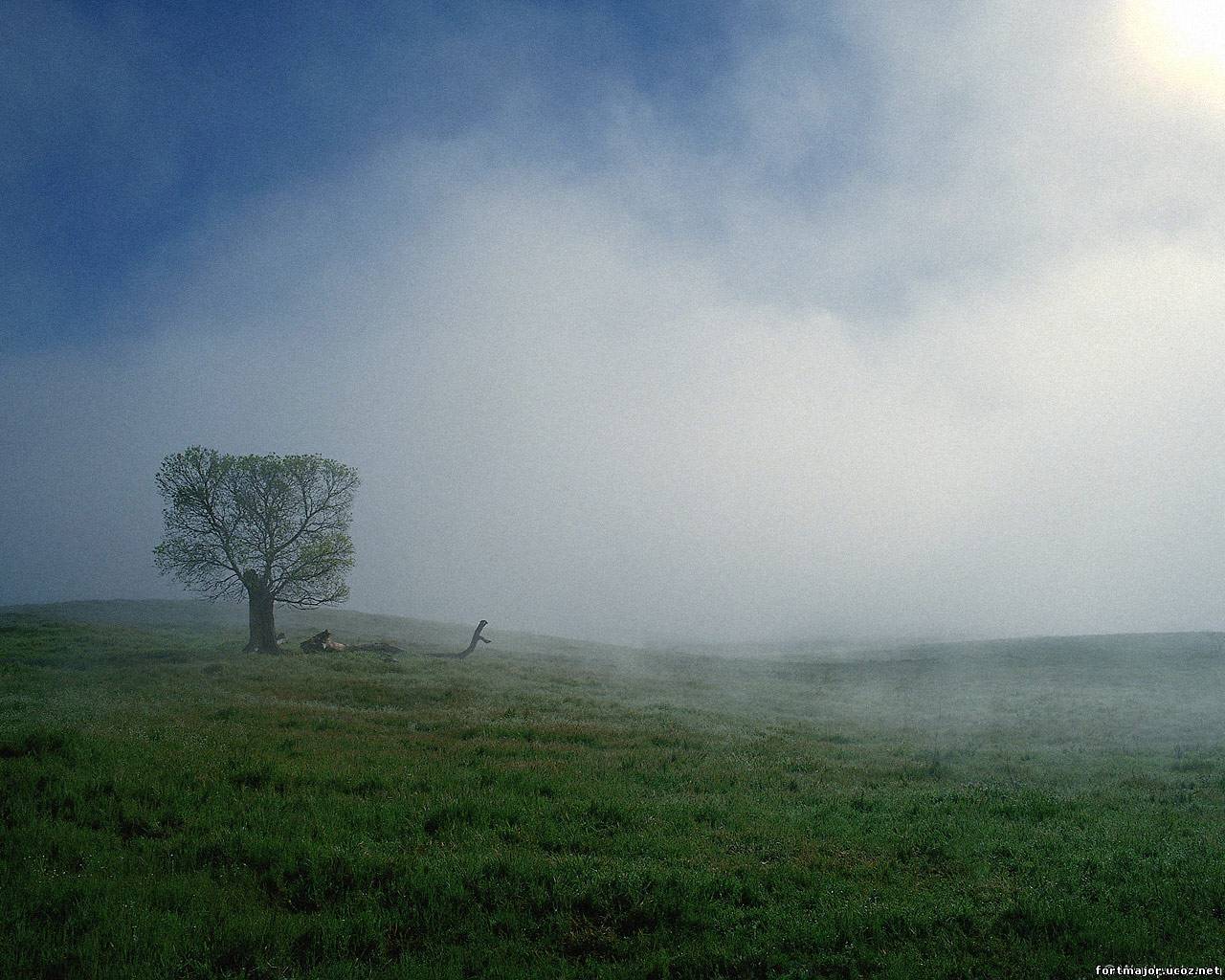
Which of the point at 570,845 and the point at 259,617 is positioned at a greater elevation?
the point at 259,617

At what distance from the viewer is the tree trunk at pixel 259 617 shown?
3928cm

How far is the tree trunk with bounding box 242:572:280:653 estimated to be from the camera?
39281 mm

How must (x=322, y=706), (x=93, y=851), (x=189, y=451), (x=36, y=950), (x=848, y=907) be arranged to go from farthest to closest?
(x=189, y=451) < (x=322, y=706) < (x=93, y=851) < (x=848, y=907) < (x=36, y=950)

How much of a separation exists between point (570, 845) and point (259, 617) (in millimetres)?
36244

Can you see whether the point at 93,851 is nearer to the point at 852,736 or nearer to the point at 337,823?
the point at 337,823

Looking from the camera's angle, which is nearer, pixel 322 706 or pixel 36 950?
pixel 36 950

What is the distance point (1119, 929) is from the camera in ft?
25.8

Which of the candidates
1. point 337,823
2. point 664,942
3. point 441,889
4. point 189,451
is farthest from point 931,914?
point 189,451

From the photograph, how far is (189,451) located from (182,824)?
3573cm

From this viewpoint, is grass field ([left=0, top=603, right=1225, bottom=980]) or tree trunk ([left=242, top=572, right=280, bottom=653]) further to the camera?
tree trunk ([left=242, top=572, right=280, bottom=653])

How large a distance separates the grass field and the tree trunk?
14.9 m

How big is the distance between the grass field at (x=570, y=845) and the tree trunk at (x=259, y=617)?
1494cm

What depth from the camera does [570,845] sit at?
34.1ft

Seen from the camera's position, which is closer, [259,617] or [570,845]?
[570,845]
